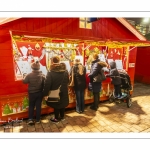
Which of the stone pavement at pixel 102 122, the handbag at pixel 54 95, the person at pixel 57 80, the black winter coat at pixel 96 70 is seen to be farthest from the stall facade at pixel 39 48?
the handbag at pixel 54 95

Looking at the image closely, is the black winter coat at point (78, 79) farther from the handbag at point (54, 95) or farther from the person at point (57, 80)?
the handbag at point (54, 95)

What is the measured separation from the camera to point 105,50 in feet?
21.4

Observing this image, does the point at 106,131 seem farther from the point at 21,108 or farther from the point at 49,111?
the point at 21,108

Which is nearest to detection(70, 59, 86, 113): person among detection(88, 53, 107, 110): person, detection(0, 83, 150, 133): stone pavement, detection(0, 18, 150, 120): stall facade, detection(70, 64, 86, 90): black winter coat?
detection(70, 64, 86, 90): black winter coat

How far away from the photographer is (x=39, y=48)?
4879 millimetres

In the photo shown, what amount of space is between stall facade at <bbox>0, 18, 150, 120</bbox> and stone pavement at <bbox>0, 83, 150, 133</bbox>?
65 cm

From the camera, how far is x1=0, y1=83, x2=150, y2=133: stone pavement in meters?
4.14

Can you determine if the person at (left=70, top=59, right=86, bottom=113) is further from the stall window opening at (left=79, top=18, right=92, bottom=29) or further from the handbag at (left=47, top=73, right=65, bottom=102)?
the stall window opening at (left=79, top=18, right=92, bottom=29)

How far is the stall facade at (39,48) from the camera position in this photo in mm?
4246

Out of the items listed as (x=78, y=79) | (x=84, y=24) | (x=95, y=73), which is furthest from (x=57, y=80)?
(x=84, y=24)

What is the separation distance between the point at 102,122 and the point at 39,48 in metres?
3.36

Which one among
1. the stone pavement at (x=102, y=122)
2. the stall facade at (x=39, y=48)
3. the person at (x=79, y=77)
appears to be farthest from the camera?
the person at (x=79, y=77)

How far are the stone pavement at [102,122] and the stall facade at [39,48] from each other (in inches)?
25.6
